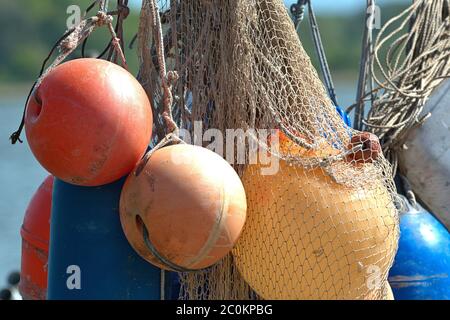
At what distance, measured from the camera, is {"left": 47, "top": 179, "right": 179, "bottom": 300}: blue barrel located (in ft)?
14.2

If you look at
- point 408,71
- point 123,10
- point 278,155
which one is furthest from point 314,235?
point 408,71

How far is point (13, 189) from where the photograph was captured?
69.4 feet

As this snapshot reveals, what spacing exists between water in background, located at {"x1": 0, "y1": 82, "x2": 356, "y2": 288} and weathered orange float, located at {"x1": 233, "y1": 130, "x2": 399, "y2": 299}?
9.55 meters

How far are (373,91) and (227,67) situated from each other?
133 centimetres

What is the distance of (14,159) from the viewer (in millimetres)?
26688

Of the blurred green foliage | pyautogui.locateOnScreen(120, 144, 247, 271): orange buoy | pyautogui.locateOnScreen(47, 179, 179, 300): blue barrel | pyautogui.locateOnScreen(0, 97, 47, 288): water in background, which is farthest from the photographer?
the blurred green foliage

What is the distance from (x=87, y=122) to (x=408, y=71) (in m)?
2.21

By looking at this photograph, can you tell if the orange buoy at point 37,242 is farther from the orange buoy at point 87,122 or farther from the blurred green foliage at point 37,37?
the blurred green foliage at point 37,37

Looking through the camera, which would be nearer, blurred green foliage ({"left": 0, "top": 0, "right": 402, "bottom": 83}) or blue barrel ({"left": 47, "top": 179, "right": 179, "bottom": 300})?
blue barrel ({"left": 47, "top": 179, "right": 179, "bottom": 300})

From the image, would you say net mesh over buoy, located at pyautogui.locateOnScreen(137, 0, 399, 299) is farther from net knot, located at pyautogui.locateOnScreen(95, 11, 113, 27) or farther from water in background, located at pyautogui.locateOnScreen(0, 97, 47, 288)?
water in background, located at pyautogui.locateOnScreen(0, 97, 47, 288)

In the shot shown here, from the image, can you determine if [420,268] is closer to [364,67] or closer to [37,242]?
Answer: [364,67]

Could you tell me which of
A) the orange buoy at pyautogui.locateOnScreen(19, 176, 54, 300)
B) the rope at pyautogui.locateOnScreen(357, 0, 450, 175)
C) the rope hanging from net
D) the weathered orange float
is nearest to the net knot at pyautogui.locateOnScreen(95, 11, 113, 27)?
the weathered orange float

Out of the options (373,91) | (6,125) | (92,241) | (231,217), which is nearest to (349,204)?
(231,217)

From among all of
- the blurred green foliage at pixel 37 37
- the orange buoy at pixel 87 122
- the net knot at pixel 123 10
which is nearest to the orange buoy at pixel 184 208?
the orange buoy at pixel 87 122
